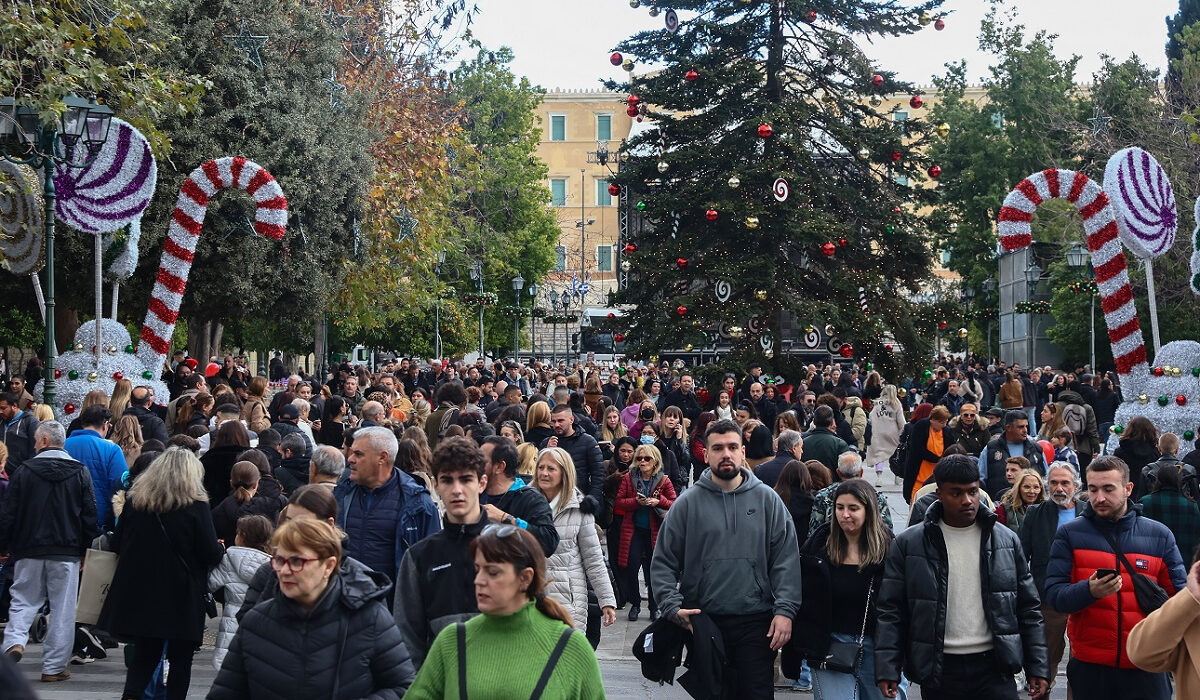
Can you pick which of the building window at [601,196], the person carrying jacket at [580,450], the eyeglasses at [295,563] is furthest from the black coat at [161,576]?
the building window at [601,196]

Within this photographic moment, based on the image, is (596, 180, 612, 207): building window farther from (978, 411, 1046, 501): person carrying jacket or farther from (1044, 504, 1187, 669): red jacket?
(1044, 504, 1187, 669): red jacket

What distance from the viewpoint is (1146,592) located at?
6426mm

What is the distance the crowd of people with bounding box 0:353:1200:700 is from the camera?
471cm

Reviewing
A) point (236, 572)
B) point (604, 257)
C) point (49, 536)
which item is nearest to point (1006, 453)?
point (236, 572)

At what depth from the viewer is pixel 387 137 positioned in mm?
31734

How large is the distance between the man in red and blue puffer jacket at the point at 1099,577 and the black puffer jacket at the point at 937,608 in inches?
13.0

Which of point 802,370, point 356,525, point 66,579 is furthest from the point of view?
point 802,370

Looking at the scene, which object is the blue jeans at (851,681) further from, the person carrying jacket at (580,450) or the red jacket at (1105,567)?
the person carrying jacket at (580,450)

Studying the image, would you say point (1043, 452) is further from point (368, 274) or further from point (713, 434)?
point (368, 274)

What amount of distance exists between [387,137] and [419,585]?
2710cm

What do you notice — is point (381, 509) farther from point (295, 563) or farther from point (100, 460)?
point (100, 460)

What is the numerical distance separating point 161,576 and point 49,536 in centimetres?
202

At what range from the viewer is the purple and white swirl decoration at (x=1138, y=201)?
19.5 meters

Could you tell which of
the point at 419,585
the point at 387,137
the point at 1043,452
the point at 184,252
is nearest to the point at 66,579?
the point at 419,585
